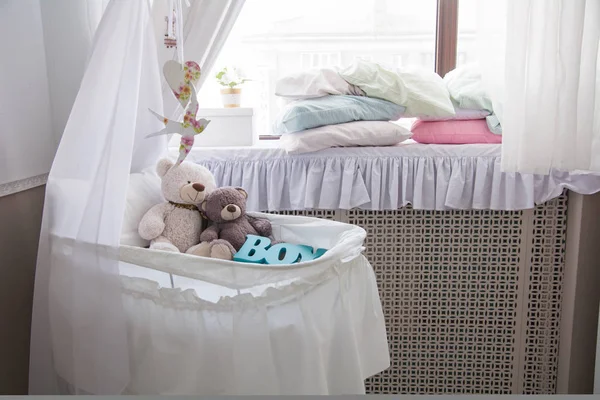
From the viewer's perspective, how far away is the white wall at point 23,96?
4.28ft

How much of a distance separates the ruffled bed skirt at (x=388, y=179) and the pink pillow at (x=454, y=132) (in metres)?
0.05

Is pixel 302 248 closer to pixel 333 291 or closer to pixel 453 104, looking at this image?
pixel 333 291

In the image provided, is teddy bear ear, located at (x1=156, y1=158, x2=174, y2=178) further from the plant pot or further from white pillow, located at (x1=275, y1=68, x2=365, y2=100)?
the plant pot

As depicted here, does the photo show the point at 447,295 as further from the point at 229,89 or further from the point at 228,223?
the point at 229,89

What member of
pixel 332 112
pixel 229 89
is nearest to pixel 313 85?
pixel 332 112

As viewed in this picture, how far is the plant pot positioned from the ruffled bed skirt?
361 mm

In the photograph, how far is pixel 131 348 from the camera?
1.15m

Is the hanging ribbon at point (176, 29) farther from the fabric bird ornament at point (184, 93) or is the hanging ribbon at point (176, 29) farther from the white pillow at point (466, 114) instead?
the white pillow at point (466, 114)

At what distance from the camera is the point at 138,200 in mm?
1501

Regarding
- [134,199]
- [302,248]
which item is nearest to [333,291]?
[302,248]

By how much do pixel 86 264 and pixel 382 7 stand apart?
5.78 ft

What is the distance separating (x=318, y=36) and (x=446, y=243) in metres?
1.11

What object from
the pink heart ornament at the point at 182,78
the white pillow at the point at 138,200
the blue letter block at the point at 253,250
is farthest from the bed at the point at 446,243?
the pink heart ornament at the point at 182,78

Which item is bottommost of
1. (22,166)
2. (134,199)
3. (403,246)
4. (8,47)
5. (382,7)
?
(403,246)
